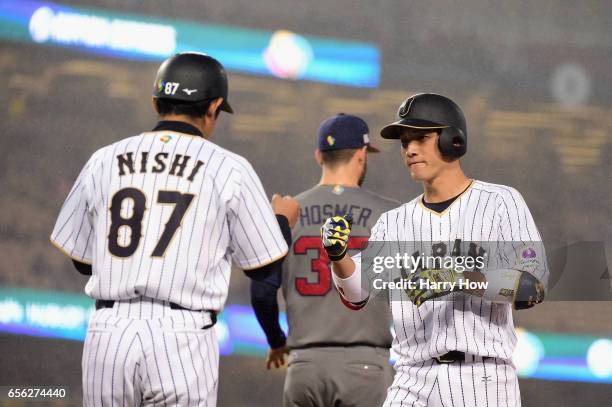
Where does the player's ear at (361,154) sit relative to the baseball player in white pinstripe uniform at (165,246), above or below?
above

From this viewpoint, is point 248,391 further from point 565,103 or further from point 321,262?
point 565,103

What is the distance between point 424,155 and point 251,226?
88cm

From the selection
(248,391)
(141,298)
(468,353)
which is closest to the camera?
(141,298)

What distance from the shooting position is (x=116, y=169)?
136 inches

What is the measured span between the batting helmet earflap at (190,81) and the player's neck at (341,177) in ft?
5.01

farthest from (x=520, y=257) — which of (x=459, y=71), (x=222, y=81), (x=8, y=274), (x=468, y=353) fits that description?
(x=8, y=274)

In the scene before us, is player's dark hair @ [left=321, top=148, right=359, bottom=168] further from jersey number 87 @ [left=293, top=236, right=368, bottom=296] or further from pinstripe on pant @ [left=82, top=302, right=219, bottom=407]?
pinstripe on pant @ [left=82, top=302, right=219, bottom=407]

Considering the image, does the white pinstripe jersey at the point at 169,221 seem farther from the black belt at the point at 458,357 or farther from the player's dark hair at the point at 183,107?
the black belt at the point at 458,357

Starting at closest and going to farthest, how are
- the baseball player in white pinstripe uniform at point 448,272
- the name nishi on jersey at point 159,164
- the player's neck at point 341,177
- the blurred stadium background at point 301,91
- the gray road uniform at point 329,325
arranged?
the name nishi on jersey at point 159,164
the baseball player in white pinstripe uniform at point 448,272
the gray road uniform at point 329,325
the player's neck at point 341,177
the blurred stadium background at point 301,91

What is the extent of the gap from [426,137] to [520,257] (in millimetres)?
661

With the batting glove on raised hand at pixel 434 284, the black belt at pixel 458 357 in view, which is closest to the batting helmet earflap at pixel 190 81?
the batting glove on raised hand at pixel 434 284

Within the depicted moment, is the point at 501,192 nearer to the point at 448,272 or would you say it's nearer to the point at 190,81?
the point at 448,272

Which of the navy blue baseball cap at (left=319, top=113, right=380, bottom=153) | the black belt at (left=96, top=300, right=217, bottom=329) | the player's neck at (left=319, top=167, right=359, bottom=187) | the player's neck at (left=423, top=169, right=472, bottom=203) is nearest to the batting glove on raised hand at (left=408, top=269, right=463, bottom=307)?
the player's neck at (left=423, top=169, right=472, bottom=203)

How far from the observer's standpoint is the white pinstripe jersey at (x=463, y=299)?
3641 mm
